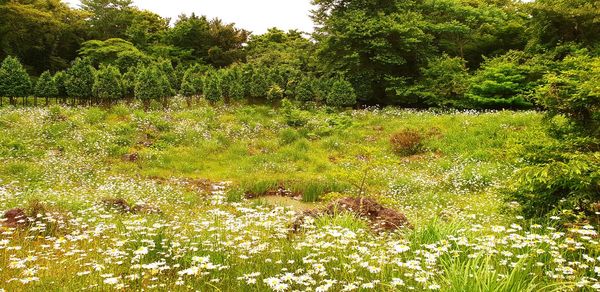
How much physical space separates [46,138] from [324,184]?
12.4 metres

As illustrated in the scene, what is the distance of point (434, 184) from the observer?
48.0 ft

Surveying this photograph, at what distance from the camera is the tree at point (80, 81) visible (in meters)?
24.0

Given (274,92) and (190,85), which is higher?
(190,85)

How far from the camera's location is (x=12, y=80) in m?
23.7

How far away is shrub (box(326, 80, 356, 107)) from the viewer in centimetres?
2675

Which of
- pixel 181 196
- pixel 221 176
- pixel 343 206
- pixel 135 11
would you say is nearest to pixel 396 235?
pixel 343 206

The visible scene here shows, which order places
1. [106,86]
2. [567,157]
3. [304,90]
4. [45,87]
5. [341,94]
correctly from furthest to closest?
1. [304,90]
2. [341,94]
3. [45,87]
4. [106,86]
5. [567,157]

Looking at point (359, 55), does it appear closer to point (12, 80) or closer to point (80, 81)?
point (80, 81)

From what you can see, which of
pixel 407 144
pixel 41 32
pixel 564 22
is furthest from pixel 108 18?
pixel 564 22

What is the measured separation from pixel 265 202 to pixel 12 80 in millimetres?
19039

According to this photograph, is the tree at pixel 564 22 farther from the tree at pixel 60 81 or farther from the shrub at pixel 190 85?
the tree at pixel 60 81

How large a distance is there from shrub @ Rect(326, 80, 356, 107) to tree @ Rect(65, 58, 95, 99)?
1382 cm

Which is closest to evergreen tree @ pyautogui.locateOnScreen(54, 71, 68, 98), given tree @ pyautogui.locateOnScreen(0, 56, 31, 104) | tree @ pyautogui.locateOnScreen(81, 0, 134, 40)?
tree @ pyautogui.locateOnScreen(0, 56, 31, 104)

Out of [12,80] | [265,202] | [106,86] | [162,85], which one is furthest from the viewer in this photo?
[162,85]
